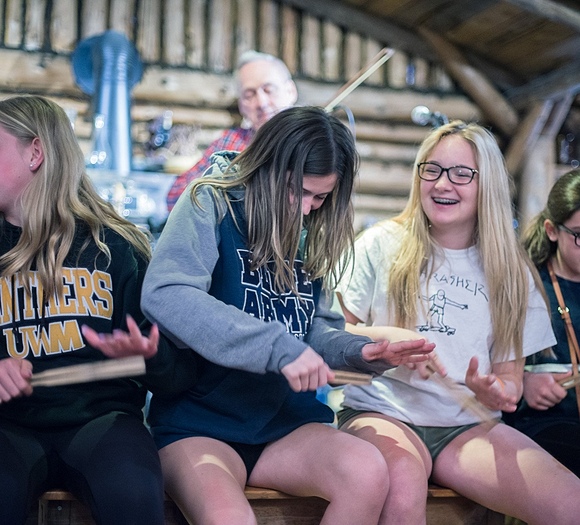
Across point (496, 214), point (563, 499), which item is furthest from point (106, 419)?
point (496, 214)

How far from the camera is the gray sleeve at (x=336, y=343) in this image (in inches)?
77.2

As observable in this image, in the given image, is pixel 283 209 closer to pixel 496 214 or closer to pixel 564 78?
pixel 496 214

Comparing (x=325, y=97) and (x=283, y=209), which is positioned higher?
(x=325, y=97)

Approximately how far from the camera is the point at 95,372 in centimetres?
165

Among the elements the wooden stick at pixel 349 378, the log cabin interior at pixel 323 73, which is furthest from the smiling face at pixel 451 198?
the log cabin interior at pixel 323 73

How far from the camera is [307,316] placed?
2131mm

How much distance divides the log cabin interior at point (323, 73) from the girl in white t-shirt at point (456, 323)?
243cm

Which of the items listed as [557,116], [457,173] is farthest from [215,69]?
[457,173]

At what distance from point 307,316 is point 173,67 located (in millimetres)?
3489

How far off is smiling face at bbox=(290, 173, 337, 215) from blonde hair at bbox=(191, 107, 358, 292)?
0.01 metres

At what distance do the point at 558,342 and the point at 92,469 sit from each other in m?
1.51

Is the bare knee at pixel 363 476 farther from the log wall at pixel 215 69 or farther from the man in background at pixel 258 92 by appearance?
the log wall at pixel 215 69

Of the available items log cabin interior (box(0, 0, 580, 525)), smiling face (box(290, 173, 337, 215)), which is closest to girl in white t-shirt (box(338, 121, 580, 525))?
smiling face (box(290, 173, 337, 215))

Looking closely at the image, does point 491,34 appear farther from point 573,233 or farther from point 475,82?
point 573,233
